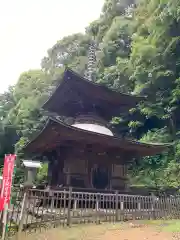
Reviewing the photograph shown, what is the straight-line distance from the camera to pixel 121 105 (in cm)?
1559

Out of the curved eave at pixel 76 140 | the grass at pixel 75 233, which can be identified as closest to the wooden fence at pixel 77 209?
the grass at pixel 75 233

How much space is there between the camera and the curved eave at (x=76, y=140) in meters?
11.5

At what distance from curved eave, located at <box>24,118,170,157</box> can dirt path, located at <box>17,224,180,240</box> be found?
414 cm

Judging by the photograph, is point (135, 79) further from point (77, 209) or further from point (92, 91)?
point (77, 209)

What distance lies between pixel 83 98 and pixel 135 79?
45.7 ft

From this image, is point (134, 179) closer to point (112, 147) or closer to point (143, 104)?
point (143, 104)

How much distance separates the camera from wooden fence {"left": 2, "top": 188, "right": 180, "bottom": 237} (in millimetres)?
7965

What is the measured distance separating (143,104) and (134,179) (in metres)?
7.34

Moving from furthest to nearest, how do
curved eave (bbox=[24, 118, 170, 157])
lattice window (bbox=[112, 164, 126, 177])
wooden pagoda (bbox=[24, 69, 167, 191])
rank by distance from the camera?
lattice window (bbox=[112, 164, 126, 177])
wooden pagoda (bbox=[24, 69, 167, 191])
curved eave (bbox=[24, 118, 170, 157])

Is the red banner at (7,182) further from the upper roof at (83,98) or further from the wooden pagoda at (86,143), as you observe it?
the upper roof at (83,98)

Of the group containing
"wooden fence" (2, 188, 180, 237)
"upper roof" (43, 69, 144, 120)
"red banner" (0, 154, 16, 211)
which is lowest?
"wooden fence" (2, 188, 180, 237)

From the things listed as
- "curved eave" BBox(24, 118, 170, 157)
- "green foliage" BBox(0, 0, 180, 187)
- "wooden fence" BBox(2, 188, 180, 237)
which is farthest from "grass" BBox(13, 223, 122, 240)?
"green foliage" BBox(0, 0, 180, 187)

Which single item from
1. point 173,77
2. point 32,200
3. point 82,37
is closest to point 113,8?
point 82,37

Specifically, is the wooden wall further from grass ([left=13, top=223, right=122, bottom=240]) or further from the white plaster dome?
grass ([left=13, top=223, right=122, bottom=240])
